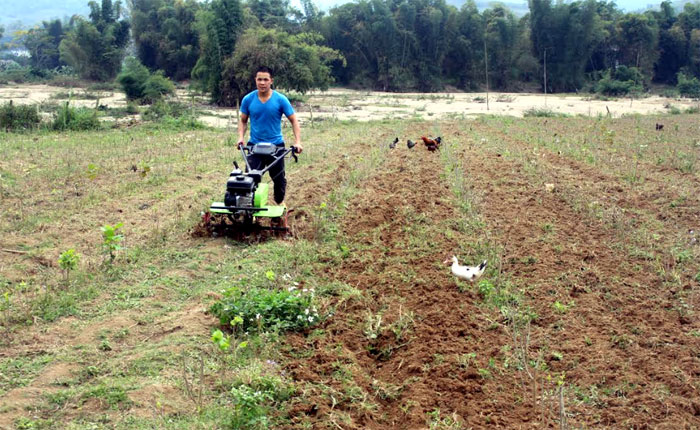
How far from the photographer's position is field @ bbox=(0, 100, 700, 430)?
3434 mm

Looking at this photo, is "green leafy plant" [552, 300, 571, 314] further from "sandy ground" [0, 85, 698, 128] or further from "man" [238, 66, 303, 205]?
"sandy ground" [0, 85, 698, 128]

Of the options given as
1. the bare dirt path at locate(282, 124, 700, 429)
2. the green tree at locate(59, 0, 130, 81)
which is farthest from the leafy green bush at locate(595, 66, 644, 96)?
the bare dirt path at locate(282, 124, 700, 429)

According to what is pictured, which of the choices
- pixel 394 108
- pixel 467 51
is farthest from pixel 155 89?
pixel 467 51

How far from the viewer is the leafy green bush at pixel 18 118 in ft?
51.4

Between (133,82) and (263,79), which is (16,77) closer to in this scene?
(133,82)

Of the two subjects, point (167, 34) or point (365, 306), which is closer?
point (365, 306)

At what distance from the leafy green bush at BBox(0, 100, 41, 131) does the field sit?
7.02 m

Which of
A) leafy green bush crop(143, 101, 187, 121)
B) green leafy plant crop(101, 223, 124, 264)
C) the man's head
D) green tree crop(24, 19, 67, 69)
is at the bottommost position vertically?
green leafy plant crop(101, 223, 124, 264)

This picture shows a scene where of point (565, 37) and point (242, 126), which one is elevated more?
point (565, 37)

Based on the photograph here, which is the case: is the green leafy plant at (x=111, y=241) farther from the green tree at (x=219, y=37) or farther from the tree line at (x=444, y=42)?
the tree line at (x=444, y=42)

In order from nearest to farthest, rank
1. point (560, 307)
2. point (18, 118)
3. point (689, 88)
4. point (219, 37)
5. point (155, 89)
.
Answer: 1. point (560, 307)
2. point (18, 118)
3. point (155, 89)
4. point (219, 37)
5. point (689, 88)

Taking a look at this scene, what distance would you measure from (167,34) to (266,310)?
44.5 m

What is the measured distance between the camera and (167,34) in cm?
4456

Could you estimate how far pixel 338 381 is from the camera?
146 inches
